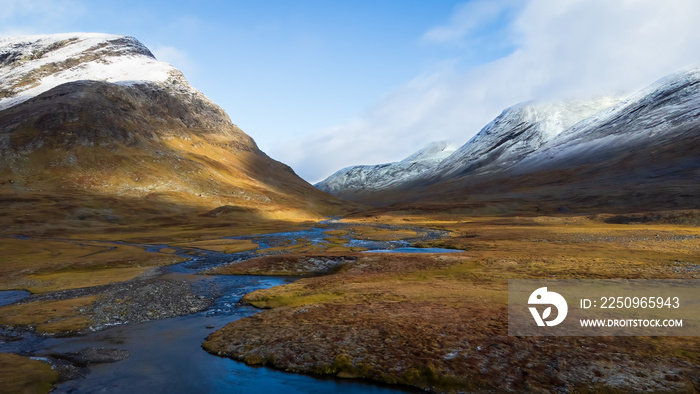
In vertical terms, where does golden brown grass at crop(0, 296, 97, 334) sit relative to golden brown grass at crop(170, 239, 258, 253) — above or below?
below

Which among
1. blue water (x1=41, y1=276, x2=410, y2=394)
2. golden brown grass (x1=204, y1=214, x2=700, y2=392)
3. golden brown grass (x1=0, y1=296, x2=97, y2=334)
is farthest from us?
golden brown grass (x1=0, y1=296, x2=97, y2=334)

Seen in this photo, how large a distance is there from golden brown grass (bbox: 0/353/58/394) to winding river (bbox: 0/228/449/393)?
71cm

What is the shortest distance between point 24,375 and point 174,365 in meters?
6.11

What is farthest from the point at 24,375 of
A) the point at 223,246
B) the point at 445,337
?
the point at 223,246

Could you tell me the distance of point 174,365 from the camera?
1950 centimetres

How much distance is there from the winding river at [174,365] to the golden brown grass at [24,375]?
710mm

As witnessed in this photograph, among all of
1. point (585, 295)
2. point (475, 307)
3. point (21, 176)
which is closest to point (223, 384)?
point (475, 307)

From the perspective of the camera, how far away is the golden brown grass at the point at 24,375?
1595cm

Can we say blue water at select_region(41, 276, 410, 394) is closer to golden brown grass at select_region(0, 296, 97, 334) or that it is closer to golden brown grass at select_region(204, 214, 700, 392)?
golden brown grass at select_region(204, 214, 700, 392)

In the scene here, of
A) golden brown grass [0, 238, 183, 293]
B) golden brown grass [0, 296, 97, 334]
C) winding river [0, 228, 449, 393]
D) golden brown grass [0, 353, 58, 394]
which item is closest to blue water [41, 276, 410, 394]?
winding river [0, 228, 449, 393]

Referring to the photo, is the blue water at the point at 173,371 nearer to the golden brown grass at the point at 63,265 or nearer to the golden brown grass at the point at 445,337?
the golden brown grass at the point at 445,337

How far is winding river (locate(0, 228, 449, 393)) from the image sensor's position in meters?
17.1

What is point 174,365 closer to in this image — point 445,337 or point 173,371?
point 173,371

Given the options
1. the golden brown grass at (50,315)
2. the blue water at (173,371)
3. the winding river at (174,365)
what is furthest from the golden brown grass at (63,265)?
the blue water at (173,371)
